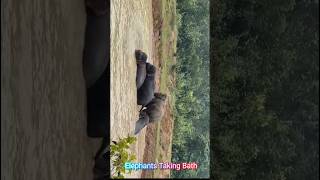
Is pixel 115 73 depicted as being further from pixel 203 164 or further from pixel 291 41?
pixel 291 41

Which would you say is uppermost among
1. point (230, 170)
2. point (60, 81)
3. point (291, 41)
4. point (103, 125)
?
point (291, 41)

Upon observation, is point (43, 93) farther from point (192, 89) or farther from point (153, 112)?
point (192, 89)

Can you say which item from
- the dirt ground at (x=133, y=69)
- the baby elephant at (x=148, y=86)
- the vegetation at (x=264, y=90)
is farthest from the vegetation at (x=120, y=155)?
the vegetation at (x=264, y=90)

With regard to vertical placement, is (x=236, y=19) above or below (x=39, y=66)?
above

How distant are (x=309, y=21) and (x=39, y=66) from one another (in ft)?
3.03

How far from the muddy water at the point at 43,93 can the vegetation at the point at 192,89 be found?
32 cm

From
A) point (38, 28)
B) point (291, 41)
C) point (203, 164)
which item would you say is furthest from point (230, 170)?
point (38, 28)

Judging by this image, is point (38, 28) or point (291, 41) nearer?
point (291, 41)

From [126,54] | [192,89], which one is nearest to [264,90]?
[192,89]

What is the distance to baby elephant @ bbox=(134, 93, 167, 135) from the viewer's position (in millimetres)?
1969

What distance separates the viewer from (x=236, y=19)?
1910mm

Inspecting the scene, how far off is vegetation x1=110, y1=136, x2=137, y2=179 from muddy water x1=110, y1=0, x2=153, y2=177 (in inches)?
0.8

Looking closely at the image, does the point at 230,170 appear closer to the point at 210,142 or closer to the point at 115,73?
the point at 210,142

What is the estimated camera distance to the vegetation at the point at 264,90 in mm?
1870
